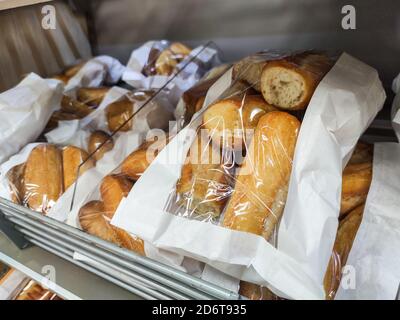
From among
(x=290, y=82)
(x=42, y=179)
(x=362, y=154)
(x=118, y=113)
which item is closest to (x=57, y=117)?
(x=118, y=113)

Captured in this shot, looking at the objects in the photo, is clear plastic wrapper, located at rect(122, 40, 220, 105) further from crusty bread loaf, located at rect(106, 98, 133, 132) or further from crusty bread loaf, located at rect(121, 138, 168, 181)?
crusty bread loaf, located at rect(121, 138, 168, 181)

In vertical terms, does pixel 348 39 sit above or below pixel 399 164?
above

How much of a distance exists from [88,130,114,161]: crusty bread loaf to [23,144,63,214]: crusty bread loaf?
92mm

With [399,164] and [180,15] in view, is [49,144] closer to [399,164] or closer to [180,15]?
[180,15]

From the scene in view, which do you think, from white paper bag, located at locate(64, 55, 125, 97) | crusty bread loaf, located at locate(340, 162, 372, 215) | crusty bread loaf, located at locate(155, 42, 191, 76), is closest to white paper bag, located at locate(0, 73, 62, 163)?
white paper bag, located at locate(64, 55, 125, 97)

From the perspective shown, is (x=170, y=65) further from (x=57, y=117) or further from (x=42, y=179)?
(x=42, y=179)

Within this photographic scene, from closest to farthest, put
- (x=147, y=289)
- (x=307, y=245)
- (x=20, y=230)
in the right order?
(x=307, y=245), (x=147, y=289), (x=20, y=230)

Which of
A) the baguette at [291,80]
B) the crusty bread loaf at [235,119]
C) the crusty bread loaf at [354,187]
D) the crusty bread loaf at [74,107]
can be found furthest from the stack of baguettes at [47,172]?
the crusty bread loaf at [354,187]

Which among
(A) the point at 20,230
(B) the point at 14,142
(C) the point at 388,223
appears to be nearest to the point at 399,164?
(C) the point at 388,223

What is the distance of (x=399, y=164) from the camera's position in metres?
0.64

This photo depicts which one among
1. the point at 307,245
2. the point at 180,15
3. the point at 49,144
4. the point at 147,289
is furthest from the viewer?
the point at 180,15

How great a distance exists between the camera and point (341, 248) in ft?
1.87
